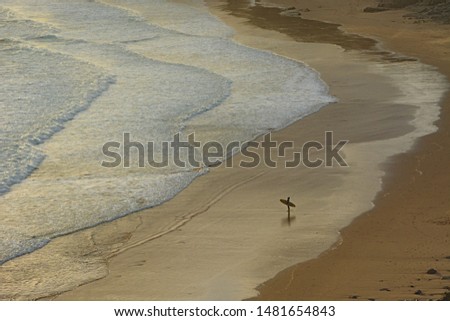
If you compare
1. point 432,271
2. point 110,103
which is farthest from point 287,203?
point 110,103

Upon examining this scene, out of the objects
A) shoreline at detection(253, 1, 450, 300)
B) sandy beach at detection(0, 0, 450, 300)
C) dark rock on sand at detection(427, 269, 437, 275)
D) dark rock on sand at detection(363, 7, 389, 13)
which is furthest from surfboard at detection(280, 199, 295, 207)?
dark rock on sand at detection(363, 7, 389, 13)

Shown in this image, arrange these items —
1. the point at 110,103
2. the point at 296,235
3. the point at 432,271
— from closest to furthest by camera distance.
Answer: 1. the point at 432,271
2. the point at 296,235
3. the point at 110,103

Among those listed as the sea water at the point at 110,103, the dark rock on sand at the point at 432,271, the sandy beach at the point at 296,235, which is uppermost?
the dark rock on sand at the point at 432,271

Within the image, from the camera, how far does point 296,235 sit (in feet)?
27.8

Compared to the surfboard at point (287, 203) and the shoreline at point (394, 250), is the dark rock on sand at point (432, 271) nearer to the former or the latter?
the shoreline at point (394, 250)

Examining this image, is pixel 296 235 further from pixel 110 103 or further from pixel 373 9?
pixel 373 9

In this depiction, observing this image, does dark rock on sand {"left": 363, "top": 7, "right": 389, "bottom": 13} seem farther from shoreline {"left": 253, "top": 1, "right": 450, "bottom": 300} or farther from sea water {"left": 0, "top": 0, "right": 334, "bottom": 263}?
shoreline {"left": 253, "top": 1, "right": 450, "bottom": 300}

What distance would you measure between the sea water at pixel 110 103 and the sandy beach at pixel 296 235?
48cm

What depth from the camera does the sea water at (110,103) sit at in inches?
384

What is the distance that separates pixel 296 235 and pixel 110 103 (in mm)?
6852

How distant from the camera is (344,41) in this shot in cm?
2031

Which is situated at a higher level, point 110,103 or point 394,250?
point 394,250

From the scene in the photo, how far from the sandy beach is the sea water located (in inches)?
18.9

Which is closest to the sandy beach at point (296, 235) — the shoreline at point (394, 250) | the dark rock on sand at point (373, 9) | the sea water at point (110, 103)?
the shoreline at point (394, 250)
